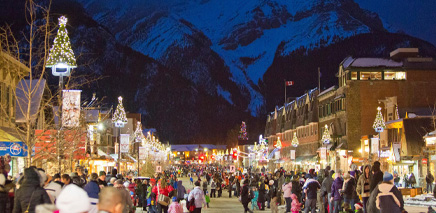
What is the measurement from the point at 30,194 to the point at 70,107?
14172 millimetres

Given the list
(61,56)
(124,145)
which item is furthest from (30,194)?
(124,145)

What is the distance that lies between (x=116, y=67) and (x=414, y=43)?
11590 cm

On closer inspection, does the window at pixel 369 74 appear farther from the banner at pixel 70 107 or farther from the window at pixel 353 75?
the banner at pixel 70 107

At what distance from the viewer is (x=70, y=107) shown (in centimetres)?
2348

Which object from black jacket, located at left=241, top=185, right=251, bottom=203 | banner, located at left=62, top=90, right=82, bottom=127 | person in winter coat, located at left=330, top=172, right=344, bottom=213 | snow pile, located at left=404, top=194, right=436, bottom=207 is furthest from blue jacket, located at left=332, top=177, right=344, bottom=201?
banner, located at left=62, top=90, right=82, bottom=127

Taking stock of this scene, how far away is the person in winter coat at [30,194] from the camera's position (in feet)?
31.5

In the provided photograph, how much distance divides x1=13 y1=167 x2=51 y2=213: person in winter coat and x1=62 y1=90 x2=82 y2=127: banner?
1338 cm

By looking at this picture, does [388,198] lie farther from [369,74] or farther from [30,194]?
[369,74]

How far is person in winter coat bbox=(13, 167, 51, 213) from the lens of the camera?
31.5ft

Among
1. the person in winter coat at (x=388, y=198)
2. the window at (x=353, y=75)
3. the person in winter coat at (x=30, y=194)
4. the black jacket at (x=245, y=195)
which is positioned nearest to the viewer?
the person in winter coat at (x=30, y=194)

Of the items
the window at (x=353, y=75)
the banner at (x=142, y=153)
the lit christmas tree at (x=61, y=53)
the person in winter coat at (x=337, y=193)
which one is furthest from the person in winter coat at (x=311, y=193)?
the window at (x=353, y=75)

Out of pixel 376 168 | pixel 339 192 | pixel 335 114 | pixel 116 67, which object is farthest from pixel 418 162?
pixel 116 67

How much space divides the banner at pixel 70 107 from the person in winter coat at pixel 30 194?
43.9ft

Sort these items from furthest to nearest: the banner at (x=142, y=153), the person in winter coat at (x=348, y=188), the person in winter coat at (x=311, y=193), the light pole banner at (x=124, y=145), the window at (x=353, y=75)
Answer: the window at (x=353, y=75), the banner at (x=142, y=153), the light pole banner at (x=124, y=145), the person in winter coat at (x=311, y=193), the person in winter coat at (x=348, y=188)
